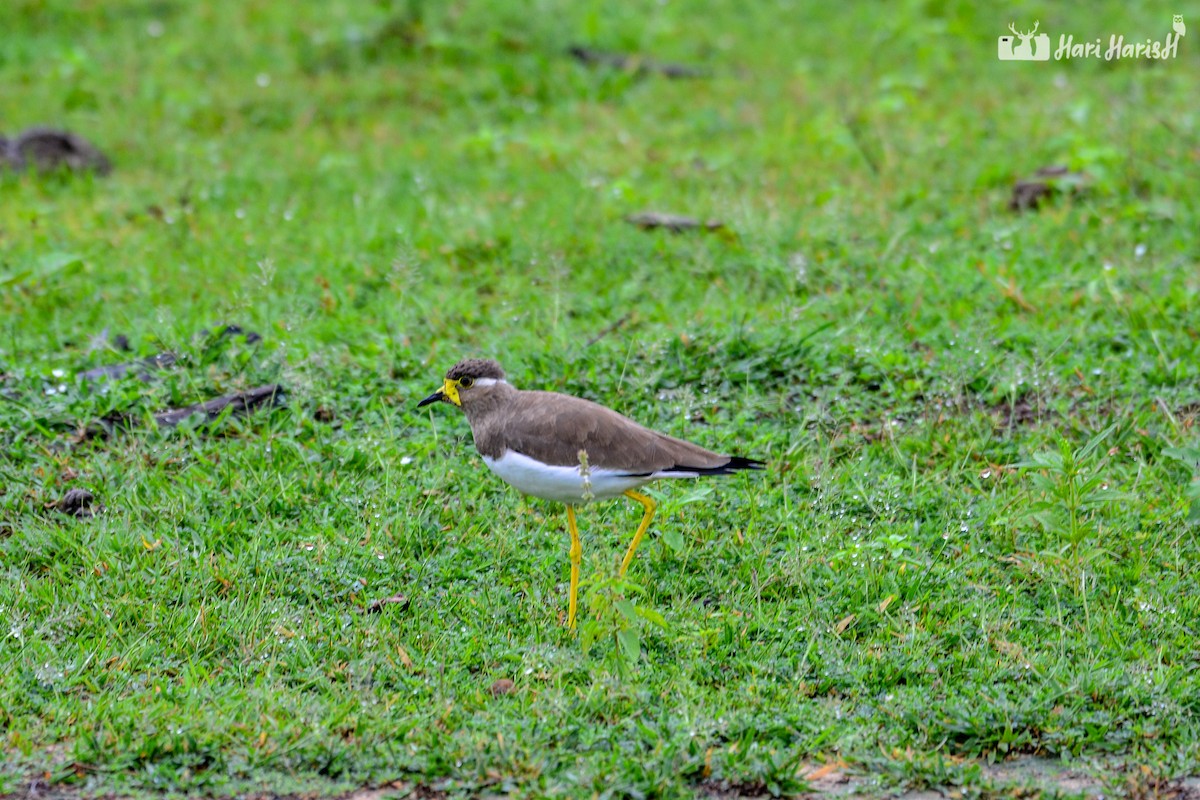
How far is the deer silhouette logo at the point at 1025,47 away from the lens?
38.3 feet

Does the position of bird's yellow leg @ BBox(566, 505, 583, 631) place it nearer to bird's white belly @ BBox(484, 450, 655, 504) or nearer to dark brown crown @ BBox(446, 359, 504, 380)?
bird's white belly @ BBox(484, 450, 655, 504)

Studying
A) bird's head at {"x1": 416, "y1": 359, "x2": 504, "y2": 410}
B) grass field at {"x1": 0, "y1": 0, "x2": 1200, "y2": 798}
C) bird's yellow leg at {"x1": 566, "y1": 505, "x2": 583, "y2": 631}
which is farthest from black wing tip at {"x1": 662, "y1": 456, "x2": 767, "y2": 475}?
bird's head at {"x1": 416, "y1": 359, "x2": 504, "y2": 410}

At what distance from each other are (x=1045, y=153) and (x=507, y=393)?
226 inches

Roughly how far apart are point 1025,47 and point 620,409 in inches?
292

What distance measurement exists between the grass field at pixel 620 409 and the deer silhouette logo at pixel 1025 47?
0.59m

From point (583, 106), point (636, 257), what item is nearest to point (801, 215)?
point (636, 257)

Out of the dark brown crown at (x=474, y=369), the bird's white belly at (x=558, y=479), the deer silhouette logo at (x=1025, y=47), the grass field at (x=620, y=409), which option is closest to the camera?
the grass field at (x=620, y=409)

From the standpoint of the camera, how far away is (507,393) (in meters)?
5.25

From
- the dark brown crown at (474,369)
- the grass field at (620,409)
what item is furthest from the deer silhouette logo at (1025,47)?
the dark brown crown at (474,369)

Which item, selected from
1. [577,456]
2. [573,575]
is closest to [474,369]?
[577,456]

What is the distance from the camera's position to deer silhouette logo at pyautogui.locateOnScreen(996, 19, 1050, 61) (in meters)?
11.7

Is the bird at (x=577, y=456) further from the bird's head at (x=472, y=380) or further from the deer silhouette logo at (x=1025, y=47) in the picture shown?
the deer silhouette logo at (x=1025, y=47)

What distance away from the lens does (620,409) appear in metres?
6.31

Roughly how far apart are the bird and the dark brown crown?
0.25 meters
